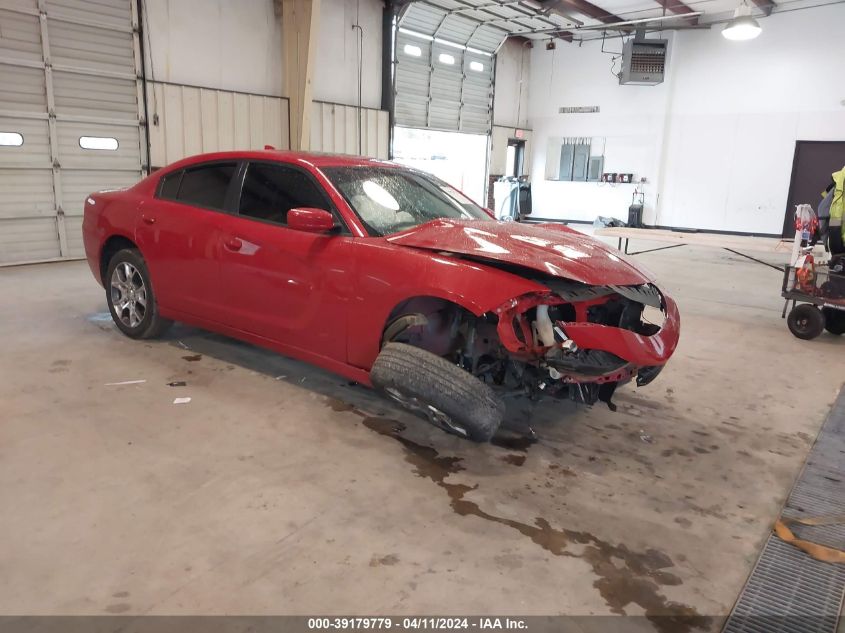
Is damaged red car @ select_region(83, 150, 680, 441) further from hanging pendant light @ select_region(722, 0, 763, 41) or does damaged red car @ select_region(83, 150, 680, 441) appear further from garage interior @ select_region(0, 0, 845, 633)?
hanging pendant light @ select_region(722, 0, 763, 41)

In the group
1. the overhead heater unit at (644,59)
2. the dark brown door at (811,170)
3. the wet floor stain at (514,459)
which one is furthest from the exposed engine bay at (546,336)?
the overhead heater unit at (644,59)

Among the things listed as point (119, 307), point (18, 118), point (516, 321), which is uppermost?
point (18, 118)

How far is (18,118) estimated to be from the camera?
7375mm

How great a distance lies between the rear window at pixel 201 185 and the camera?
372cm

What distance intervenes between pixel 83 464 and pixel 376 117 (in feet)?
33.5

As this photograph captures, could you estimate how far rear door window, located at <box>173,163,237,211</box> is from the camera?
371 cm

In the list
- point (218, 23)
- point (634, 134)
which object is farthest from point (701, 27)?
point (218, 23)

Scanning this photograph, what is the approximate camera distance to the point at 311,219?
3.02 m

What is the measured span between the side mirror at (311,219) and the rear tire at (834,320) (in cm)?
457

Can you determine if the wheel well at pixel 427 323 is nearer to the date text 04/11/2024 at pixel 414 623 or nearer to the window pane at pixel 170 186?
the date text 04/11/2024 at pixel 414 623

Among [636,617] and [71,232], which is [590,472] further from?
[71,232]

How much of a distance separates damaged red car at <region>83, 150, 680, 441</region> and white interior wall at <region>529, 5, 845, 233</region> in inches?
474

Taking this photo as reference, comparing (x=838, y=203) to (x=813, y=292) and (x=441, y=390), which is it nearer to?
(x=813, y=292)

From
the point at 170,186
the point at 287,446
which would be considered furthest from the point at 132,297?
the point at 287,446
